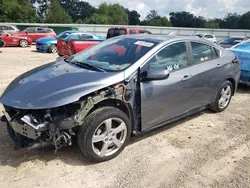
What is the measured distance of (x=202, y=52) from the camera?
4535mm

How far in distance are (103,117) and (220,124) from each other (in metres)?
2.50

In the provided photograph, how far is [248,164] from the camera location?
3463 mm

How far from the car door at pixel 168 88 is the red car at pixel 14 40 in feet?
56.0

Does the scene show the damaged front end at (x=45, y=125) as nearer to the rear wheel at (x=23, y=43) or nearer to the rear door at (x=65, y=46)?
the rear door at (x=65, y=46)

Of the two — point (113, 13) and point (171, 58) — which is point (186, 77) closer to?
point (171, 58)

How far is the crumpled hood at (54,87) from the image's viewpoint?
9.62 ft

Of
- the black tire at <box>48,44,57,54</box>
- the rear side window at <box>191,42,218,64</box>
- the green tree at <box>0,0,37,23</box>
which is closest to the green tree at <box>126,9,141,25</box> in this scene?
the green tree at <box>0,0,37,23</box>

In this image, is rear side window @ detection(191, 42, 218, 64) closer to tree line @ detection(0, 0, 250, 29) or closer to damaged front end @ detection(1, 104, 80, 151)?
damaged front end @ detection(1, 104, 80, 151)

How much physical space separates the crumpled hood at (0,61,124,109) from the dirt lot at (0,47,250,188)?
0.82 m

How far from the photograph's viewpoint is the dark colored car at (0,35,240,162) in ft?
9.83

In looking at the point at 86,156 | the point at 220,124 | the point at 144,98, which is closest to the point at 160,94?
the point at 144,98

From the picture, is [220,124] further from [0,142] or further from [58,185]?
[0,142]

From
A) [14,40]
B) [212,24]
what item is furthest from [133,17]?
[14,40]

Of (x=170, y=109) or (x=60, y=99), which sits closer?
(x=60, y=99)
